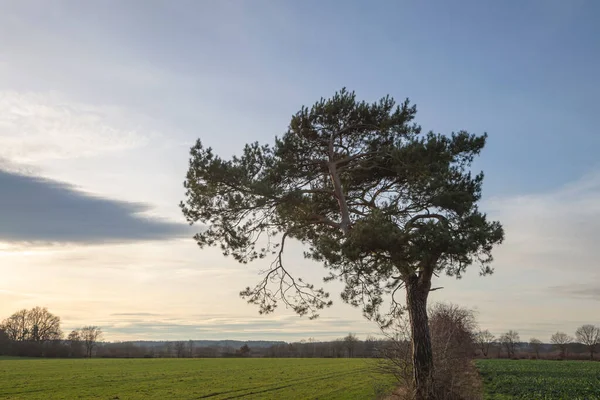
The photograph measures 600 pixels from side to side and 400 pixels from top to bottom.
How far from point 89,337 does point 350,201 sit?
330 ft

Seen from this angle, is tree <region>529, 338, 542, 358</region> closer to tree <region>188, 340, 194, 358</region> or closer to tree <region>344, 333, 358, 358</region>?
tree <region>344, 333, 358, 358</region>

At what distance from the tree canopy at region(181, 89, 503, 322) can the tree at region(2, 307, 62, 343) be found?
94.7m

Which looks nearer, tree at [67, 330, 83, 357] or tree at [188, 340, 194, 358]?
tree at [67, 330, 83, 357]

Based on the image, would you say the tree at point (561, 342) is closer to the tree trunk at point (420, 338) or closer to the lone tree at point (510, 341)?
the lone tree at point (510, 341)

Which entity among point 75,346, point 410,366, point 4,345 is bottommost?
point 75,346

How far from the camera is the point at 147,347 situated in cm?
10012

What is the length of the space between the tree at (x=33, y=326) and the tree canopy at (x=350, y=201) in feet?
311

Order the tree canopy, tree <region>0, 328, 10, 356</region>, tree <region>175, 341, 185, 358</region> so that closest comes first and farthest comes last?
1. the tree canopy
2. tree <region>0, 328, 10, 356</region>
3. tree <region>175, 341, 185, 358</region>

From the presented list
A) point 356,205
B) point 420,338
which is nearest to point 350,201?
point 356,205

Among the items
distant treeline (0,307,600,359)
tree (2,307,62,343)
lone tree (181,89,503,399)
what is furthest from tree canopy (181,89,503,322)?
tree (2,307,62,343)

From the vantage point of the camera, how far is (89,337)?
327 feet

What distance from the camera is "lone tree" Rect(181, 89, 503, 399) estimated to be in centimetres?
1269

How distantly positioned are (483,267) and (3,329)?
100798 mm

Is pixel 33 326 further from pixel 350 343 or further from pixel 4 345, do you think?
pixel 350 343
